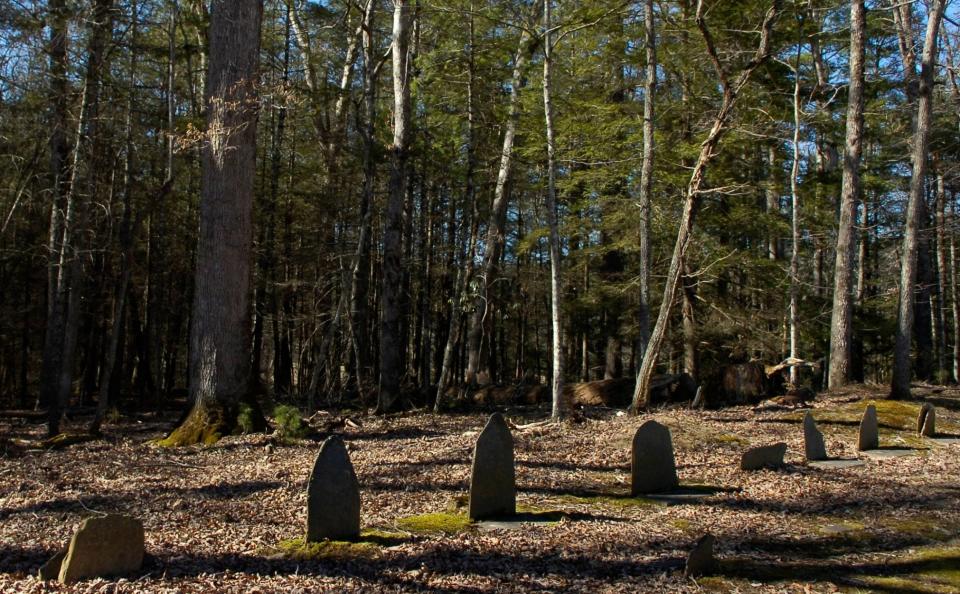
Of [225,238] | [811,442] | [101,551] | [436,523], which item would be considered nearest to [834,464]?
[811,442]

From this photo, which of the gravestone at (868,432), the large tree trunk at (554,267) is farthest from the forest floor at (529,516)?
the large tree trunk at (554,267)

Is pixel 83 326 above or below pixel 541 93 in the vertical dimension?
below

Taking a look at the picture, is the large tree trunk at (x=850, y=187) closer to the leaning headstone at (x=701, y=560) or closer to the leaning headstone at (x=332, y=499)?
the leaning headstone at (x=701, y=560)

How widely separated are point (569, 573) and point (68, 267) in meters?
14.2

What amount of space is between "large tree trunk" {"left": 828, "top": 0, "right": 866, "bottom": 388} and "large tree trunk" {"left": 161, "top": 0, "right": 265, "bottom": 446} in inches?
457

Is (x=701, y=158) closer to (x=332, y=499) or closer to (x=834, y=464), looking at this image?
(x=834, y=464)

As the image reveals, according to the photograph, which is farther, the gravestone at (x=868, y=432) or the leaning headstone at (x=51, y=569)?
the gravestone at (x=868, y=432)

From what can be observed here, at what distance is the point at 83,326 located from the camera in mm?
21000

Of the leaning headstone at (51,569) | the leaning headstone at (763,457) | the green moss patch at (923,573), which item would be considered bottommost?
the green moss patch at (923,573)

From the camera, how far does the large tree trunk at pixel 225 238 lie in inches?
423

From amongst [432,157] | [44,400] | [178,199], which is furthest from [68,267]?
[432,157]

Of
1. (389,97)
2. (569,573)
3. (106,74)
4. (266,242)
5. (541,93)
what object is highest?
(389,97)

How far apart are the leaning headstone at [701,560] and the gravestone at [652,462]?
226cm

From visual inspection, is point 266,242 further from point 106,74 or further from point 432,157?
point 106,74
